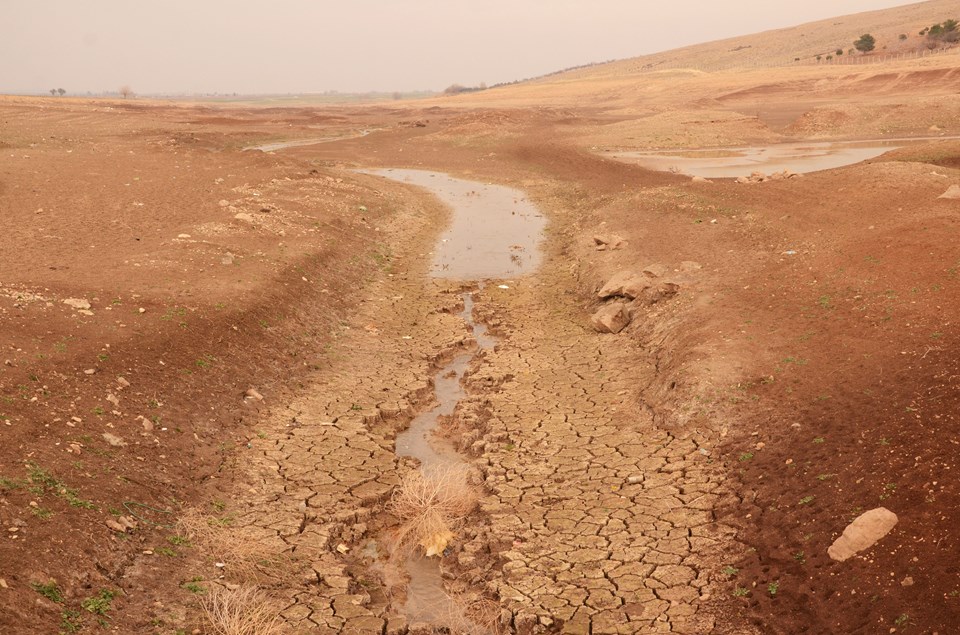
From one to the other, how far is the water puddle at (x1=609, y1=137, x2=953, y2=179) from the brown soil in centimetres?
1048

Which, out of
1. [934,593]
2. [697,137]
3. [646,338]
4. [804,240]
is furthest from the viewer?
[697,137]

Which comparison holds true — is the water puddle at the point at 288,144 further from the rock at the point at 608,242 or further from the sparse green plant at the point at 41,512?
the sparse green plant at the point at 41,512

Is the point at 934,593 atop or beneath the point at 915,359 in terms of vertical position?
beneath

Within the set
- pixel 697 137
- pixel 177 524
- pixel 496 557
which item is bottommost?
pixel 496 557

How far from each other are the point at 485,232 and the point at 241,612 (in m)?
17.5

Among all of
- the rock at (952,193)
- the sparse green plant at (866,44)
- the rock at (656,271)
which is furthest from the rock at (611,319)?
the sparse green plant at (866,44)

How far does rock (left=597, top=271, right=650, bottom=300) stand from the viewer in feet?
46.5

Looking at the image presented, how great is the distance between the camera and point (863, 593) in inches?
230

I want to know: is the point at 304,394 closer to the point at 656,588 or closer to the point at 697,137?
the point at 656,588

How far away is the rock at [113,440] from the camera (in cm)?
828

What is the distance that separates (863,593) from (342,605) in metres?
4.37

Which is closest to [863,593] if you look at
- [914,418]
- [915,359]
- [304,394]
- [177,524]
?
[914,418]

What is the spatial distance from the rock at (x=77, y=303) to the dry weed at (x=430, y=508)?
5.78 meters

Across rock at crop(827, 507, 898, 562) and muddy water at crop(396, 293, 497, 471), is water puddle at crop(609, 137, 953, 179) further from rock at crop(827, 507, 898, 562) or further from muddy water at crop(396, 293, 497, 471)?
rock at crop(827, 507, 898, 562)
